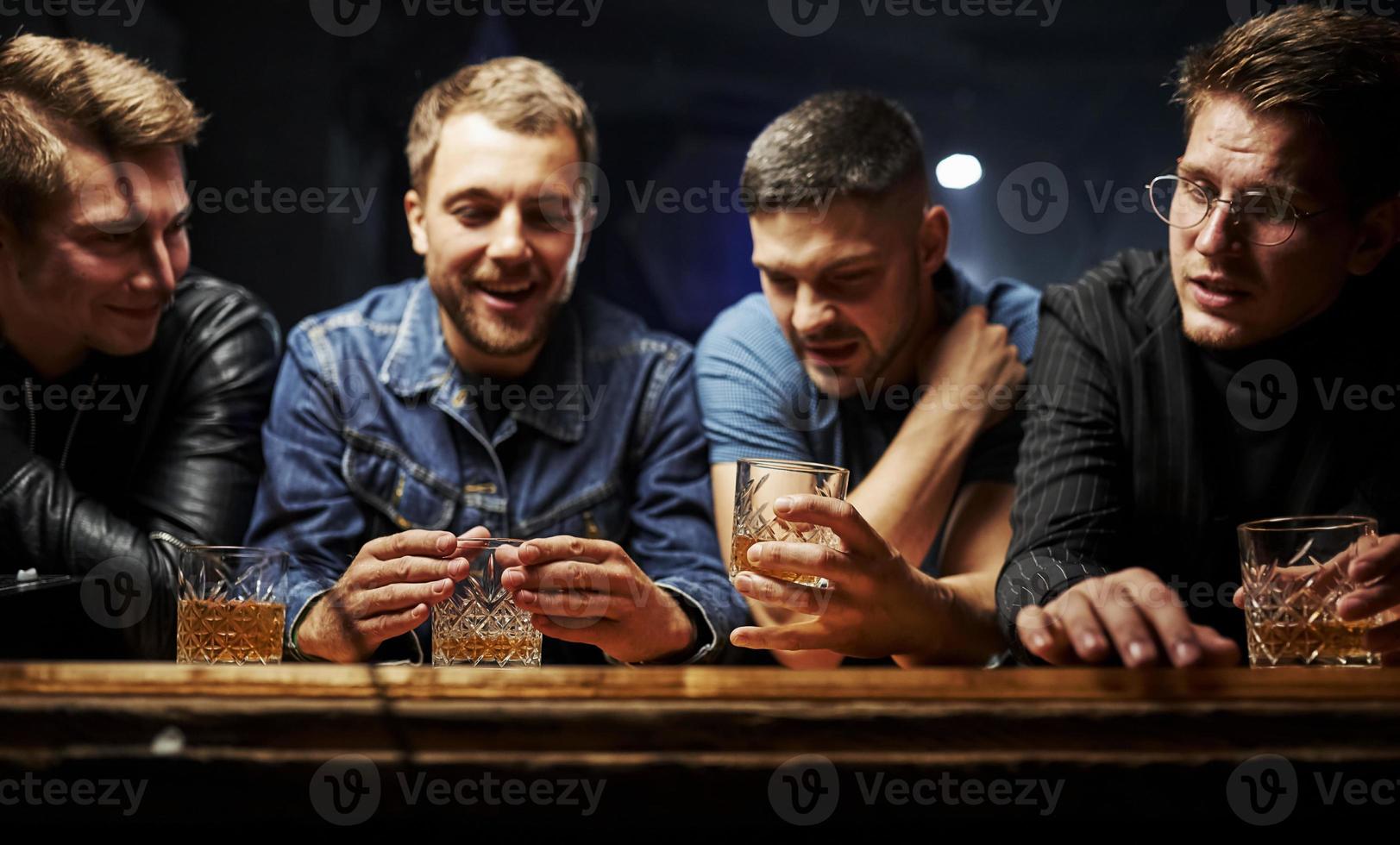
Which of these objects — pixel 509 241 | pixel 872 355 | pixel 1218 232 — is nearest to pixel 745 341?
pixel 872 355

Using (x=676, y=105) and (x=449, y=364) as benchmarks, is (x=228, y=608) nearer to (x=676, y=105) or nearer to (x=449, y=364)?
(x=449, y=364)

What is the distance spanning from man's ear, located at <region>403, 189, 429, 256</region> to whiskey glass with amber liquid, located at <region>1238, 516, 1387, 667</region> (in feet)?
5.85

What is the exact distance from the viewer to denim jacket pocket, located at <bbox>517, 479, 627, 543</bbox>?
7.70 ft

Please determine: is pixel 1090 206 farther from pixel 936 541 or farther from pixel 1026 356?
Result: pixel 936 541

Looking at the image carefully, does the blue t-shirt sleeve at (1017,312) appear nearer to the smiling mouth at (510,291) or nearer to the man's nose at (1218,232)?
the man's nose at (1218,232)

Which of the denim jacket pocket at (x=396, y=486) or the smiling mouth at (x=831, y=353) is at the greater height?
the smiling mouth at (x=831, y=353)

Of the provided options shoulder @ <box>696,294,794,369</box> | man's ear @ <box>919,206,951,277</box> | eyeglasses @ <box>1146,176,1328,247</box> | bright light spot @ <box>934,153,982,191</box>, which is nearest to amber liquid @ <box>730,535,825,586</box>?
shoulder @ <box>696,294,794,369</box>

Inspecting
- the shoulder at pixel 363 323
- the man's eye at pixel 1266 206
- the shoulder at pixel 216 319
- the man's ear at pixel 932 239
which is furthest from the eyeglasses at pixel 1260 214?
the shoulder at pixel 216 319

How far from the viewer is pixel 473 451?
2398 millimetres

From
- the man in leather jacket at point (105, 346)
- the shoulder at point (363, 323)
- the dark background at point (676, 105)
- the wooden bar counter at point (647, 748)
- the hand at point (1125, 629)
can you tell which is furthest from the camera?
the dark background at point (676, 105)

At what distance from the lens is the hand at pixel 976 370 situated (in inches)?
91.7

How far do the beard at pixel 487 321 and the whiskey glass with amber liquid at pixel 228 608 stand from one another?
85cm

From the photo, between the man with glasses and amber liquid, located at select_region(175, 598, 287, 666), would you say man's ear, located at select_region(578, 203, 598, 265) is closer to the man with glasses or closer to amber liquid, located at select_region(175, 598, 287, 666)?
the man with glasses

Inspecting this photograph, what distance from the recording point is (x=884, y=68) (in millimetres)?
2863
